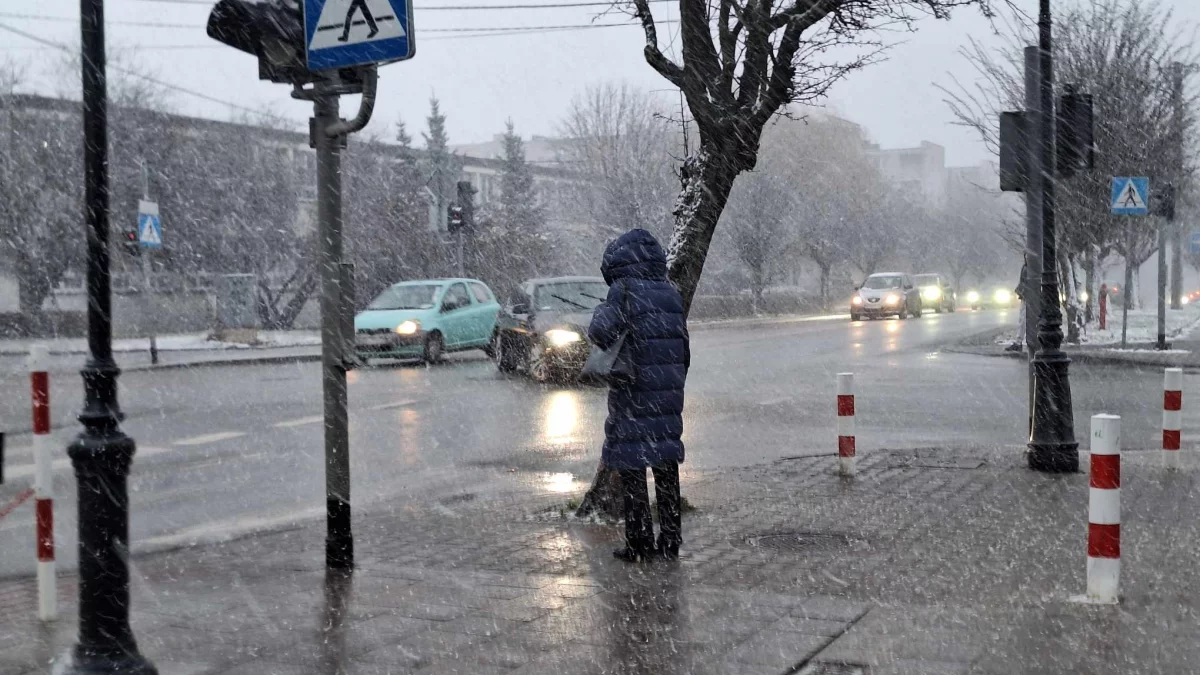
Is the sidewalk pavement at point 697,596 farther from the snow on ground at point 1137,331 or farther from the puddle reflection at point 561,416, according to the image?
the snow on ground at point 1137,331

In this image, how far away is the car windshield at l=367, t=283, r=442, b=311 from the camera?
2422 centimetres

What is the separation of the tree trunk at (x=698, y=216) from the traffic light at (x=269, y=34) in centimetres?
300

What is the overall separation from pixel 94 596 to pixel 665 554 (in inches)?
131

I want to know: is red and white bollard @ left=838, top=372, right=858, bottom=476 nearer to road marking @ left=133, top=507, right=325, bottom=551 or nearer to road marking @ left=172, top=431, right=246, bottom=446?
road marking @ left=133, top=507, right=325, bottom=551

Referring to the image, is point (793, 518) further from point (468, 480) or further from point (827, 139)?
point (827, 139)

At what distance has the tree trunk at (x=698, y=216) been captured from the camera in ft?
29.0

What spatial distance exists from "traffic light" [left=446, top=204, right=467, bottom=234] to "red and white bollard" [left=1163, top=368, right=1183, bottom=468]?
22.3 metres

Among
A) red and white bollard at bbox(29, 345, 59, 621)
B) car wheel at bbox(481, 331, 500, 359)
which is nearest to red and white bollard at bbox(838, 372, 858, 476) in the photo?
red and white bollard at bbox(29, 345, 59, 621)

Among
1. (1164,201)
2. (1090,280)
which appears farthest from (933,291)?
(1164,201)

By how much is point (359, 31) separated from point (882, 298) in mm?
40090

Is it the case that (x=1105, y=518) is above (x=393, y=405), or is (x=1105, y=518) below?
above

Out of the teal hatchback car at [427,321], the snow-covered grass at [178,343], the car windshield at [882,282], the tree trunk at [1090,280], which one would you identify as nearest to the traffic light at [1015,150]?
the teal hatchback car at [427,321]

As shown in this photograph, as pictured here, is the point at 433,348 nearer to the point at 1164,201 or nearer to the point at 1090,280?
the point at 1164,201

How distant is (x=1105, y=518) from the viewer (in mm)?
6043
